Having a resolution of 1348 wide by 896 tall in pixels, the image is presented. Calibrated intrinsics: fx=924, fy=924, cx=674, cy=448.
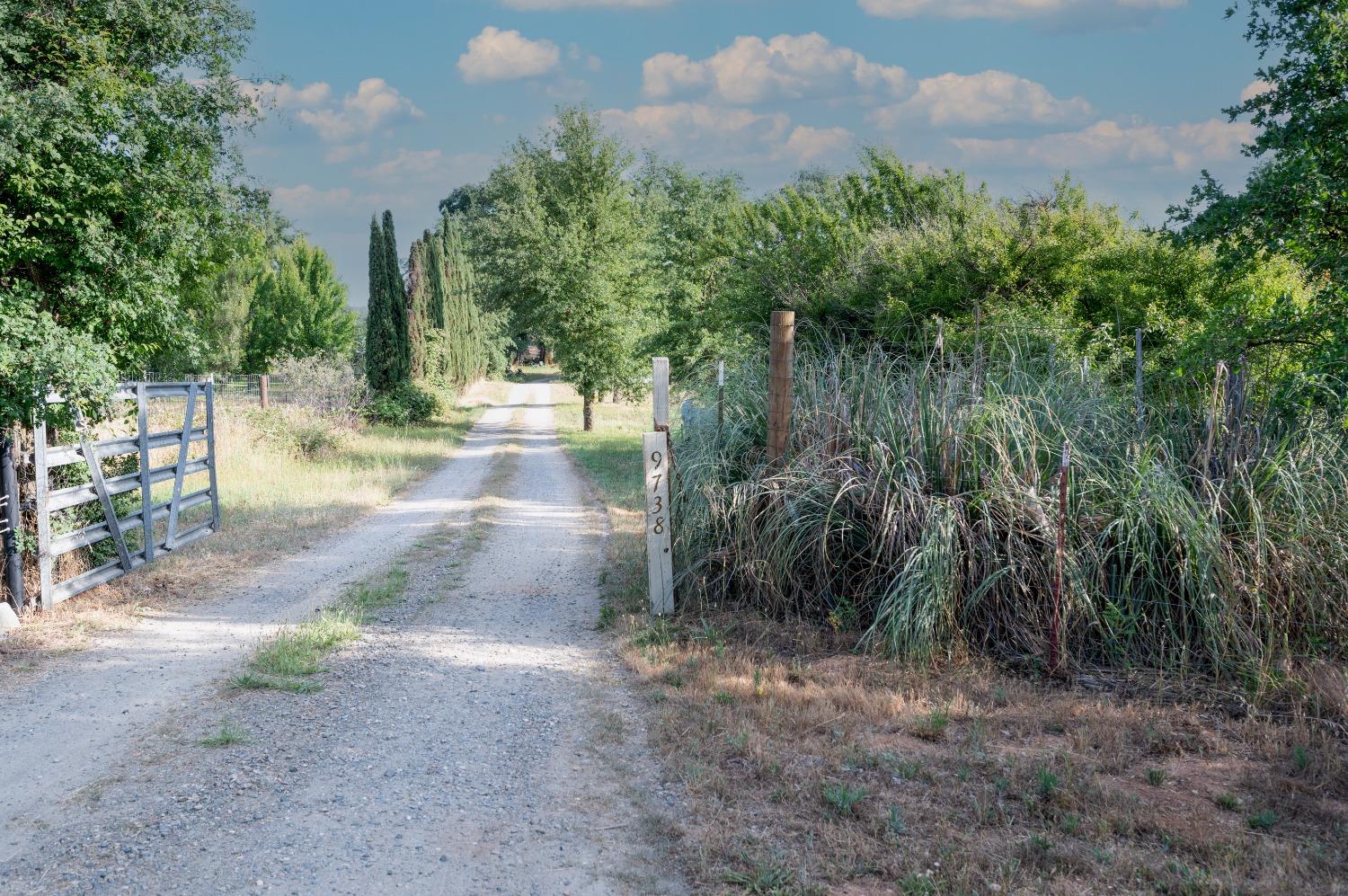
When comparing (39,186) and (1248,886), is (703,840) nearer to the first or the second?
(1248,886)

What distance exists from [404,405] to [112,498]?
21.5 metres

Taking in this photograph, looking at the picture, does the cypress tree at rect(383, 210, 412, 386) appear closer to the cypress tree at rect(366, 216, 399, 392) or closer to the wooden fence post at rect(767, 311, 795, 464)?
the cypress tree at rect(366, 216, 399, 392)

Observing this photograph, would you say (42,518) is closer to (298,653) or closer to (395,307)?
(298,653)

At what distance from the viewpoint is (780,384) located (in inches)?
285

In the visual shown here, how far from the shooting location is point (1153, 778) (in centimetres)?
419

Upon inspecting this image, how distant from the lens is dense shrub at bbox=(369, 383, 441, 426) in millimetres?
28761

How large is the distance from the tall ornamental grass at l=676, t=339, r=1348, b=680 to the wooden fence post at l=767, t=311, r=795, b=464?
15 centimetres

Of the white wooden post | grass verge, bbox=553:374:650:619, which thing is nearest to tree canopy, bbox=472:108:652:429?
grass verge, bbox=553:374:650:619

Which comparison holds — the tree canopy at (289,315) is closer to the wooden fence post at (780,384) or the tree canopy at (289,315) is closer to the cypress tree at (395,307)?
the cypress tree at (395,307)

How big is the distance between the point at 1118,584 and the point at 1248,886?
2.85 m

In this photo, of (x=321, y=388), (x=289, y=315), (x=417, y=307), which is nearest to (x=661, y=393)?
(x=321, y=388)

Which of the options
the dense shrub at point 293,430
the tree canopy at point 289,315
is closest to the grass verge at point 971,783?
the dense shrub at point 293,430

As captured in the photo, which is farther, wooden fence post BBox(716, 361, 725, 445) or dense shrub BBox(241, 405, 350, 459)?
dense shrub BBox(241, 405, 350, 459)

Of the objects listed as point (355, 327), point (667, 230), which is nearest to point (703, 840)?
point (667, 230)
